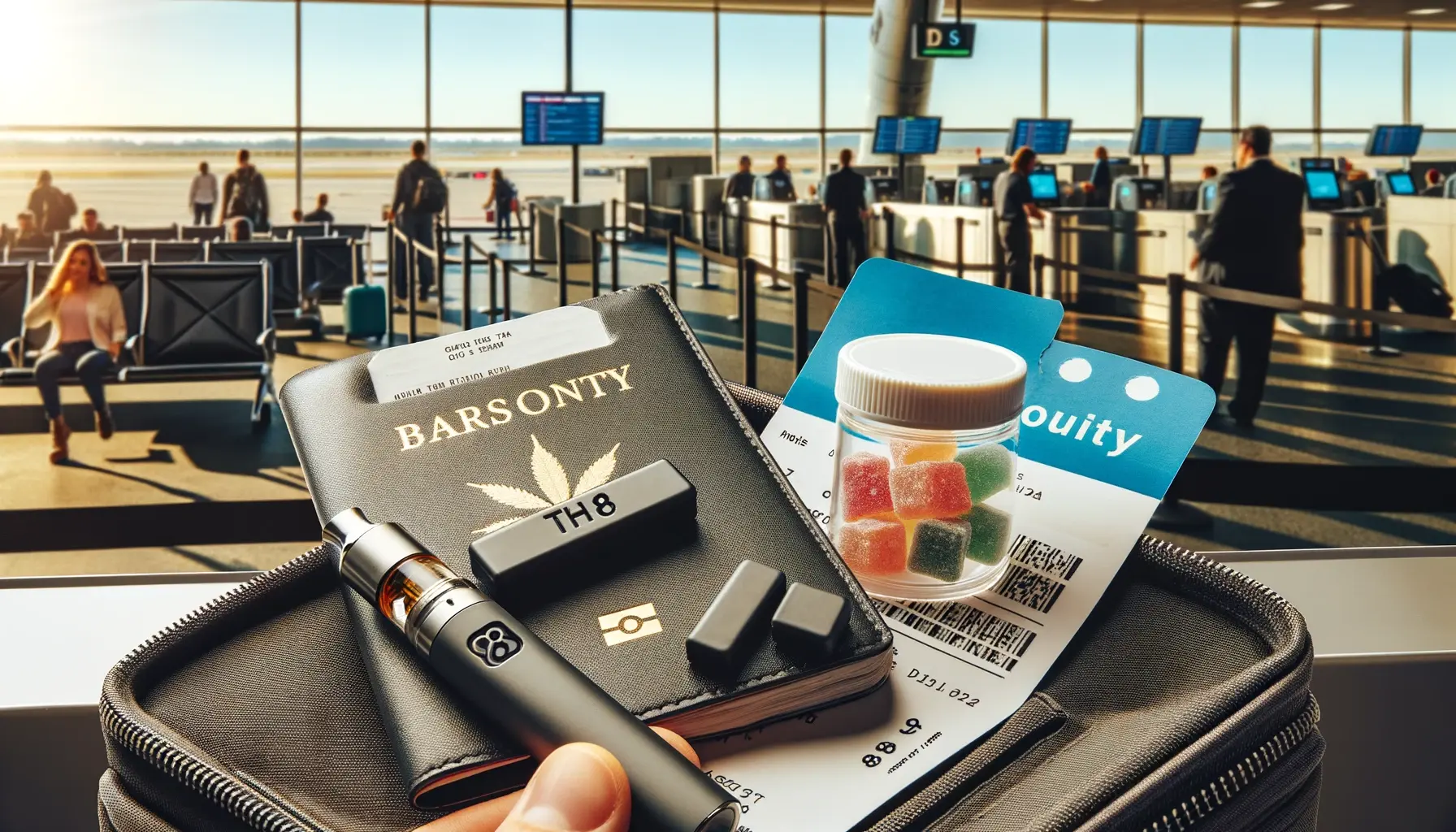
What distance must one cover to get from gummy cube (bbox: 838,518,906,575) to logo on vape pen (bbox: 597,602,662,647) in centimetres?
14

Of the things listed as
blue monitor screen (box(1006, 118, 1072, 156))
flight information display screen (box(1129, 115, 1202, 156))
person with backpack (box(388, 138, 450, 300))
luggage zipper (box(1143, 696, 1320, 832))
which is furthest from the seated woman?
blue monitor screen (box(1006, 118, 1072, 156))

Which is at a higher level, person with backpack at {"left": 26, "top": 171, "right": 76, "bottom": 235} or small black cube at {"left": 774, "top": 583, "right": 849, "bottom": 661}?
person with backpack at {"left": 26, "top": 171, "right": 76, "bottom": 235}

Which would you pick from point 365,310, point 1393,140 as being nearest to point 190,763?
point 365,310

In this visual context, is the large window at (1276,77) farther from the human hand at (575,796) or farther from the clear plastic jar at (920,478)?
the human hand at (575,796)

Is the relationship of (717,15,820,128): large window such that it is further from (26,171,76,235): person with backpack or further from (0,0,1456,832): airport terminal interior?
(26,171,76,235): person with backpack

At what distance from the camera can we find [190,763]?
1.59ft

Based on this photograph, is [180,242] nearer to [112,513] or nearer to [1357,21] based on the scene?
[112,513]

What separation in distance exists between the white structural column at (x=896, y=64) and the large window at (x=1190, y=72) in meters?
5.56

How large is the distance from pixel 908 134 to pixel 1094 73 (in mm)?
6267

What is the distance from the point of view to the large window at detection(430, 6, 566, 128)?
13703mm

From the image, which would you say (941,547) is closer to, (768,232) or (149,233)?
(149,233)

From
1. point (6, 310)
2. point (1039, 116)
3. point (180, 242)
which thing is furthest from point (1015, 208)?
point (1039, 116)

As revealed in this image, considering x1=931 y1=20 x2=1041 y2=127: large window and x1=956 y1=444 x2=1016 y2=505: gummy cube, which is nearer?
x1=956 y1=444 x2=1016 y2=505: gummy cube

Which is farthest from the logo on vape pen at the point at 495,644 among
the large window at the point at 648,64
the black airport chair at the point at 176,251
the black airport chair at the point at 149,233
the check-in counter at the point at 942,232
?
the large window at the point at 648,64
